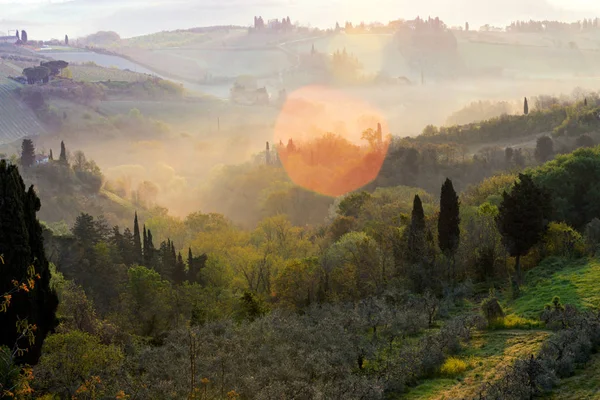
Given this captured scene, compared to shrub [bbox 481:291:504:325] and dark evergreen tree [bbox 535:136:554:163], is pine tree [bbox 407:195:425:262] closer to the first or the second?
shrub [bbox 481:291:504:325]

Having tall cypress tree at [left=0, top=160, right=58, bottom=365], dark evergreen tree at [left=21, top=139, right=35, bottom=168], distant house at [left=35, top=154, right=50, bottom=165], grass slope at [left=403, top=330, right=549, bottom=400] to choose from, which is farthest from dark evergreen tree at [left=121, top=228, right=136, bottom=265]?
distant house at [left=35, top=154, right=50, bottom=165]

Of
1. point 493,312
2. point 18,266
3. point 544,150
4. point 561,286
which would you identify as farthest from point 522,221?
point 544,150

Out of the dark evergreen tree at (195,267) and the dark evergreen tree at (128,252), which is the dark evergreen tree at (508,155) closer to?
the dark evergreen tree at (195,267)

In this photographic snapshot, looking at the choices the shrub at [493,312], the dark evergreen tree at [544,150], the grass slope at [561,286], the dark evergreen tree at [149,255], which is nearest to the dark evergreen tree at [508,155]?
the dark evergreen tree at [544,150]

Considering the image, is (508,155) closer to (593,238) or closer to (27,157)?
(593,238)

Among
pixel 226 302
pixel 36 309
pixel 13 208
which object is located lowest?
pixel 226 302

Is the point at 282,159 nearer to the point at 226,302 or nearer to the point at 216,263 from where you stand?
the point at 216,263

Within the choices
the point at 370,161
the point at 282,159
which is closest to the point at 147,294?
the point at 370,161

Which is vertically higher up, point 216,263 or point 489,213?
point 489,213
